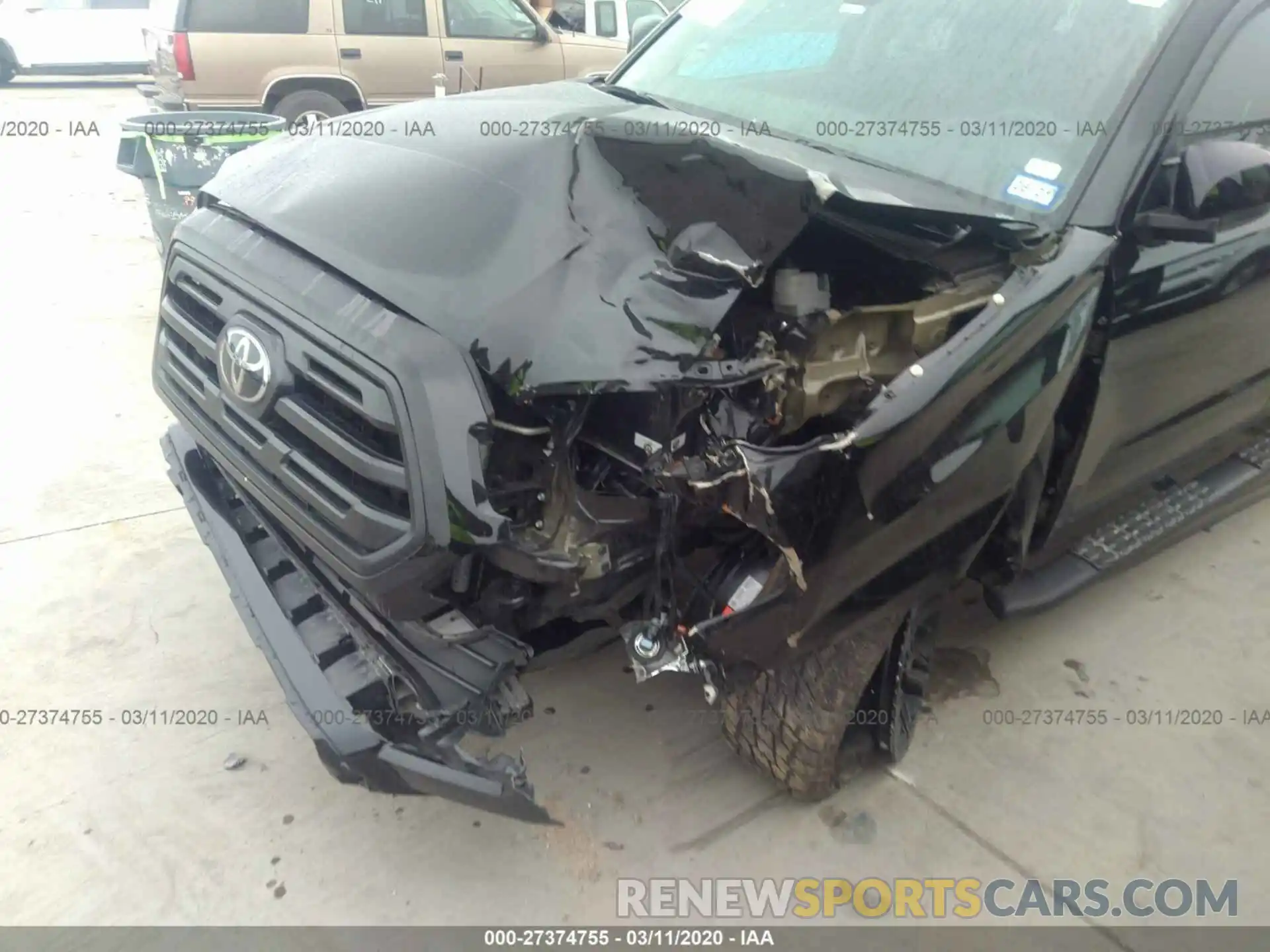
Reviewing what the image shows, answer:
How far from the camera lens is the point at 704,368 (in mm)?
1783

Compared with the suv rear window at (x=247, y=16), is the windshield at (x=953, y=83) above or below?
below

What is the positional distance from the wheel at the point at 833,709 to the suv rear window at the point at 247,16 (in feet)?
23.1

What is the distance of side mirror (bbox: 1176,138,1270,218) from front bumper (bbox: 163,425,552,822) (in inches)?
74.5

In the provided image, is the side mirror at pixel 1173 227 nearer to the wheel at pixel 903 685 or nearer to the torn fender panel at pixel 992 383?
the torn fender panel at pixel 992 383

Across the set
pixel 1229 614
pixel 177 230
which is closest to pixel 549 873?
pixel 177 230

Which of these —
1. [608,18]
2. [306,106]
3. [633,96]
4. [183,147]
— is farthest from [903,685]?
[608,18]

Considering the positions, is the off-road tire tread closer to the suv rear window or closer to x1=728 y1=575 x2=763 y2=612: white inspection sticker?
x1=728 y1=575 x2=763 y2=612: white inspection sticker

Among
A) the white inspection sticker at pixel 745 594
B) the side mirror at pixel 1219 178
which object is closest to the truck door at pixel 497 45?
the side mirror at pixel 1219 178

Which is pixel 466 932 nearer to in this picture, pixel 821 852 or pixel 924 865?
pixel 821 852

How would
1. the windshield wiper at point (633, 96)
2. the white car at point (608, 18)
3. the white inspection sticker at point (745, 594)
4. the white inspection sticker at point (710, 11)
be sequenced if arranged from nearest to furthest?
the white inspection sticker at point (745, 594), the windshield wiper at point (633, 96), the white inspection sticker at point (710, 11), the white car at point (608, 18)

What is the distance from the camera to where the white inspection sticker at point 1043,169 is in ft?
7.23

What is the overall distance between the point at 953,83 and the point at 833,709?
1621 millimetres

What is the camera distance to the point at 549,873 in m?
2.21

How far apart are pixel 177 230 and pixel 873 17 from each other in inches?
78.0
